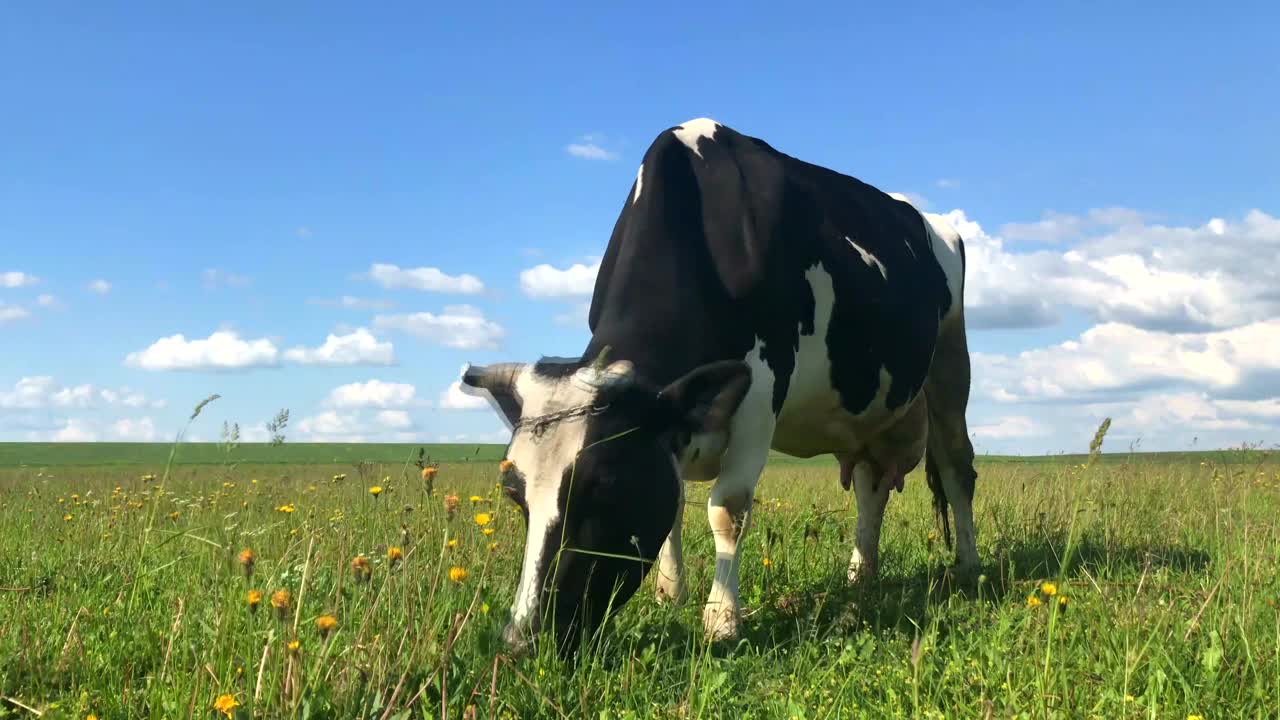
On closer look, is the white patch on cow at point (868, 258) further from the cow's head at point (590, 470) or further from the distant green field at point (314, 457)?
the cow's head at point (590, 470)

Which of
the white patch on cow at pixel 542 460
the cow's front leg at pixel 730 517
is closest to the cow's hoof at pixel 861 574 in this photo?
the cow's front leg at pixel 730 517

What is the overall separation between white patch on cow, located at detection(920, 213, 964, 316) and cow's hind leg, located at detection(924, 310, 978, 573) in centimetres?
20

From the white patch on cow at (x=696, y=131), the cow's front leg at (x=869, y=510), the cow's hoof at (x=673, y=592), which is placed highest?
the white patch on cow at (x=696, y=131)

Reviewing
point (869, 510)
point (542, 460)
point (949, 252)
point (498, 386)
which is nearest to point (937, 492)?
point (869, 510)

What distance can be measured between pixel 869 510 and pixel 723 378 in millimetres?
Result: 3011

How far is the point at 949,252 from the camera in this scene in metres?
7.84

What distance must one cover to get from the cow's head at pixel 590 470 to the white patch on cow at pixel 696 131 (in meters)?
2.01

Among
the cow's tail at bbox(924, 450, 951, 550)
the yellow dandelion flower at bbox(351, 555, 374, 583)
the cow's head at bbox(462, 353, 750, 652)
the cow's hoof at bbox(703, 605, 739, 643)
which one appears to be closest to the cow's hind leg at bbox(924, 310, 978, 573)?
the cow's tail at bbox(924, 450, 951, 550)

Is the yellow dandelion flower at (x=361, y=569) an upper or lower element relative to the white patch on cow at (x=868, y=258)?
lower

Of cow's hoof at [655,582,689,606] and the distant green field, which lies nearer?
the distant green field

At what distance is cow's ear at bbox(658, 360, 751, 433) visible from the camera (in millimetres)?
4188

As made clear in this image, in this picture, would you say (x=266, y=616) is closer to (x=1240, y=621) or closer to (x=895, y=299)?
(x=1240, y=621)

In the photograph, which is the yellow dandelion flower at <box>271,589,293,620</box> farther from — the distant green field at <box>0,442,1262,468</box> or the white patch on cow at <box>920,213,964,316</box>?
the white patch on cow at <box>920,213,964,316</box>

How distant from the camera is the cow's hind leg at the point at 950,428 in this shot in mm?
7531
